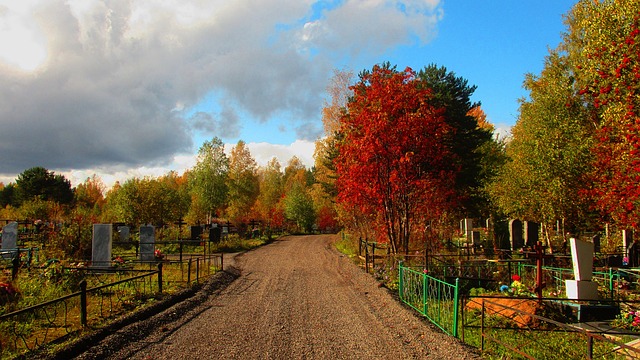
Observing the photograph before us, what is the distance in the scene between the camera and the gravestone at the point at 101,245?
1616 centimetres

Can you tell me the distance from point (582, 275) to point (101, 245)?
1578cm

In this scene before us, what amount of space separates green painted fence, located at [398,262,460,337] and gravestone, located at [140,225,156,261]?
12.3 metres

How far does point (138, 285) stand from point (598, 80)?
62.4ft

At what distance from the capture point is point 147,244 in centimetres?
1983

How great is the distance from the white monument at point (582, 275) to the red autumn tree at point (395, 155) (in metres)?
7.57

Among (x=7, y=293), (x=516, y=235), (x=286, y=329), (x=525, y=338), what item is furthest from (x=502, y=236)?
(x=7, y=293)

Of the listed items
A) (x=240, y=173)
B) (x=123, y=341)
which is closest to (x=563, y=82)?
(x=123, y=341)

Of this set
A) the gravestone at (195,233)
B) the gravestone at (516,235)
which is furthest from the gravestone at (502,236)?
the gravestone at (195,233)

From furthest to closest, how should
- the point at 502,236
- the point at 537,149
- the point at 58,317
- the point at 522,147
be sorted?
the point at 502,236 → the point at 522,147 → the point at 537,149 → the point at 58,317

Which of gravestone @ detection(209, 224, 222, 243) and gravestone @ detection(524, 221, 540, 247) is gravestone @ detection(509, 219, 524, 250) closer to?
gravestone @ detection(524, 221, 540, 247)

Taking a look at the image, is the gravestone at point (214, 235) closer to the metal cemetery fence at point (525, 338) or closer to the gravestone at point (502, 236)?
the gravestone at point (502, 236)

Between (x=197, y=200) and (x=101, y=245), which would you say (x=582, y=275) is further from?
(x=197, y=200)

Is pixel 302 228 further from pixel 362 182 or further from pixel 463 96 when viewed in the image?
pixel 362 182

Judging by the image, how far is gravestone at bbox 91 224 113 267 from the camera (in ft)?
53.0
